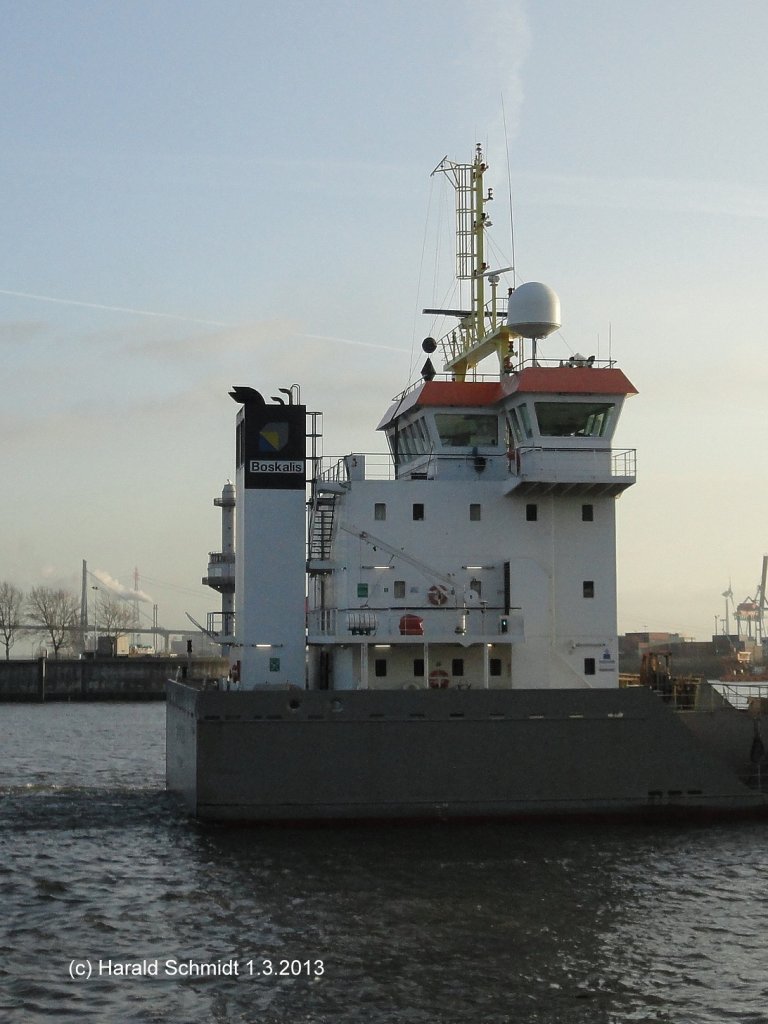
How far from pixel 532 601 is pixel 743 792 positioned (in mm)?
5234

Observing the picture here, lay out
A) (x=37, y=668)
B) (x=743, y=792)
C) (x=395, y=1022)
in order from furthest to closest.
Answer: (x=37, y=668) → (x=743, y=792) → (x=395, y=1022)

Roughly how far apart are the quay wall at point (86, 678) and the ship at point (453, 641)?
1797 inches

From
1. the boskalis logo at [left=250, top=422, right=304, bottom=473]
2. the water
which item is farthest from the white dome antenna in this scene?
the water

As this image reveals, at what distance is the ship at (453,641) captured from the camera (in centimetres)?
2134

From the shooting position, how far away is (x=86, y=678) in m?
70.8

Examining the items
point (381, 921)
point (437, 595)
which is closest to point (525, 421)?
point (437, 595)

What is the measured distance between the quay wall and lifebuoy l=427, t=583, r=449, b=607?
47657 millimetres

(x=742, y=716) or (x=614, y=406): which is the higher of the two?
(x=614, y=406)

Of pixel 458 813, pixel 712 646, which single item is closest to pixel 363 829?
pixel 458 813

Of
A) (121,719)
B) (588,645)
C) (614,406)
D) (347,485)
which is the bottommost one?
(121,719)

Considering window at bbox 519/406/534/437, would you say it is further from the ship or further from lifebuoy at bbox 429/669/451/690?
lifebuoy at bbox 429/669/451/690

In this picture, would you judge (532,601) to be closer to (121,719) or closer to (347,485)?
(347,485)

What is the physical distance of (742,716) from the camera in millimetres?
23266

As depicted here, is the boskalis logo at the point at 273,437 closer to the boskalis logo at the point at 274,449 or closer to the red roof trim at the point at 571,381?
the boskalis logo at the point at 274,449
